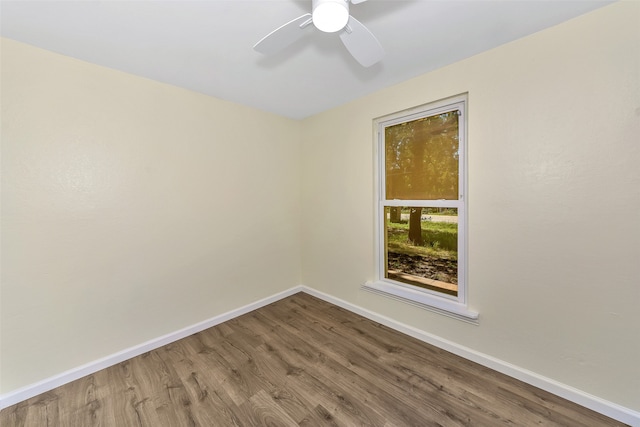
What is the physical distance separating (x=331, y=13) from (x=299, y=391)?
2173 mm

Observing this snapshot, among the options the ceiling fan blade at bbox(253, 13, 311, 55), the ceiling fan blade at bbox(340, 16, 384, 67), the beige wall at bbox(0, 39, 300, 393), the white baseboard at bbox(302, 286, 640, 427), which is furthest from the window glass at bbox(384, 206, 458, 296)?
the ceiling fan blade at bbox(253, 13, 311, 55)

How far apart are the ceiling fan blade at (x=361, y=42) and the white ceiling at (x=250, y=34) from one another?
19 cm

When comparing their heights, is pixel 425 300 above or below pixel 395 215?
below

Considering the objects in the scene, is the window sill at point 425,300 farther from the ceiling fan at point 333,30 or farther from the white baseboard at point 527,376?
the ceiling fan at point 333,30

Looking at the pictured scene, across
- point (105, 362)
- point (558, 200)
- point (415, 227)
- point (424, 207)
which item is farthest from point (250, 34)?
point (105, 362)

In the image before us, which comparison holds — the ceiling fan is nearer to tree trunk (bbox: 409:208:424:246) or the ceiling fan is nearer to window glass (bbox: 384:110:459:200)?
window glass (bbox: 384:110:459:200)

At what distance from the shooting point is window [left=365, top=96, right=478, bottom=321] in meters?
1.99

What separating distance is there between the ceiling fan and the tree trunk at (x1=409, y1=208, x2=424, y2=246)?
4.39ft

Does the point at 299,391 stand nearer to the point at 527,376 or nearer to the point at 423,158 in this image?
the point at 527,376

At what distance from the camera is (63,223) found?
1.73m

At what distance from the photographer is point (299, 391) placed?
164 centimetres

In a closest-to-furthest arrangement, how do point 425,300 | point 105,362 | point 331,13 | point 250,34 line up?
Answer: 1. point 331,13
2. point 250,34
3. point 105,362
4. point 425,300

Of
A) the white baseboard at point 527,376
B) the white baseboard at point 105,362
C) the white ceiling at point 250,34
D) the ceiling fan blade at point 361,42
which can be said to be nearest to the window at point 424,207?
the white baseboard at point 527,376

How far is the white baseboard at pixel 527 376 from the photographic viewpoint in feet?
4.56
